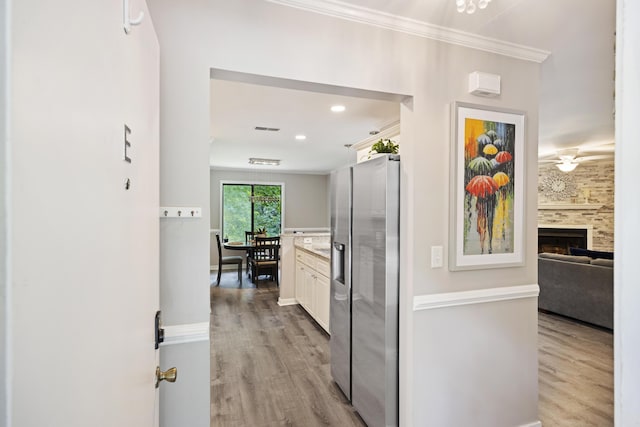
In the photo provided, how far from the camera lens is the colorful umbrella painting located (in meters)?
1.94

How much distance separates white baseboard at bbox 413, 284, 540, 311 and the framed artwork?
0.16 m

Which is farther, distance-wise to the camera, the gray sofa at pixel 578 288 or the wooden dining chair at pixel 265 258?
the wooden dining chair at pixel 265 258

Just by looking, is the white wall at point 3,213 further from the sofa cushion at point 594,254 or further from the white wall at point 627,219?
the sofa cushion at point 594,254

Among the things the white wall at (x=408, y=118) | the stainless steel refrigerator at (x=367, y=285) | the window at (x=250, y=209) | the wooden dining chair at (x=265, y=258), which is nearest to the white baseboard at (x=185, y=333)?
the white wall at (x=408, y=118)

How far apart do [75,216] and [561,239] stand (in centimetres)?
868

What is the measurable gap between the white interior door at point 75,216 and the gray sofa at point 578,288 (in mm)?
5030

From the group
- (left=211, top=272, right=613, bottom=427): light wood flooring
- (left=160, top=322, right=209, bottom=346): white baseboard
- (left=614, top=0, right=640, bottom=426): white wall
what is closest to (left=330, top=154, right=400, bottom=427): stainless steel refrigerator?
(left=211, top=272, right=613, bottom=427): light wood flooring

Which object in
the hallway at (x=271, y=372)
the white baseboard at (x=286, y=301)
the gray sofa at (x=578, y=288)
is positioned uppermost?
the gray sofa at (x=578, y=288)

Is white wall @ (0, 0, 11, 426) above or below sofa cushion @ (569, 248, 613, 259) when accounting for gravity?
above

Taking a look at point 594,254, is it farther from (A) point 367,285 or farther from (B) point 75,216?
(B) point 75,216

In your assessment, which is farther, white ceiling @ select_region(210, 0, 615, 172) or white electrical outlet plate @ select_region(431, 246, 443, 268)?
white electrical outlet plate @ select_region(431, 246, 443, 268)

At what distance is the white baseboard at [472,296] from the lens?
1.87 meters

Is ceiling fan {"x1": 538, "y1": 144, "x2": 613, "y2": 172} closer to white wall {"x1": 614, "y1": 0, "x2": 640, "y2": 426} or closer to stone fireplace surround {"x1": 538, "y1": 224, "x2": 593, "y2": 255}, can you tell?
stone fireplace surround {"x1": 538, "y1": 224, "x2": 593, "y2": 255}

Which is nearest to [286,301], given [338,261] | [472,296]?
[338,261]
